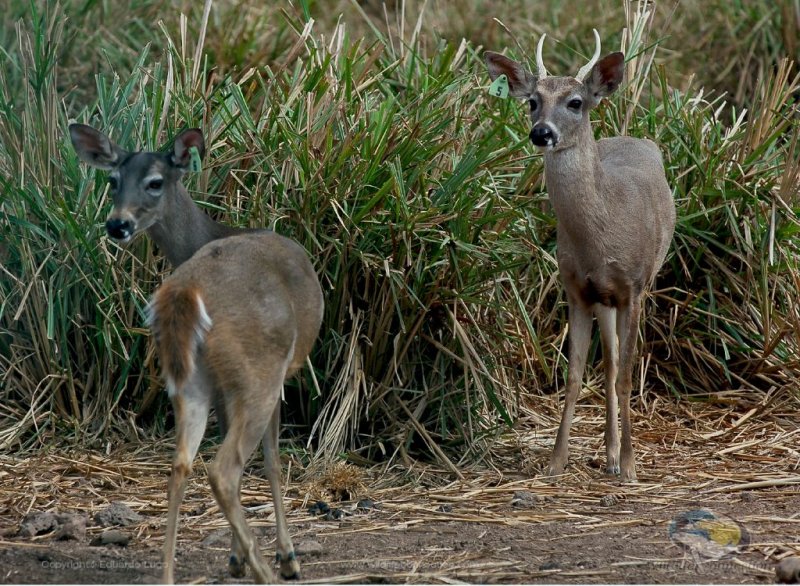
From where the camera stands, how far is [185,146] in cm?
542

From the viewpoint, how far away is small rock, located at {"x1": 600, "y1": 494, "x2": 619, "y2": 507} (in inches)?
230

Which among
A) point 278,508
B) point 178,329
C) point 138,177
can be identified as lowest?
point 278,508

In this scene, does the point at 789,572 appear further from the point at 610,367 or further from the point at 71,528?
the point at 71,528

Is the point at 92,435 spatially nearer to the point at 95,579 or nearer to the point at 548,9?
the point at 95,579

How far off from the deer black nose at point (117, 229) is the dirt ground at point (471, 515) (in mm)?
1195

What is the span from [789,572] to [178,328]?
7.45 ft

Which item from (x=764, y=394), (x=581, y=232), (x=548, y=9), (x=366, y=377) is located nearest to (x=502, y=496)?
(x=366, y=377)

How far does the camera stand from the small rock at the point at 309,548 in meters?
4.95

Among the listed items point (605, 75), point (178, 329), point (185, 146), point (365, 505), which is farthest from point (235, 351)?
point (605, 75)

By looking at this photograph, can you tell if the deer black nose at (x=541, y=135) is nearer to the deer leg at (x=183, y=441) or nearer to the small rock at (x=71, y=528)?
the deer leg at (x=183, y=441)

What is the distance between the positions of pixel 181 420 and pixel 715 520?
2.45 meters

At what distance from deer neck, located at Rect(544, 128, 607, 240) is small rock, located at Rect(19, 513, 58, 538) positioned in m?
2.80

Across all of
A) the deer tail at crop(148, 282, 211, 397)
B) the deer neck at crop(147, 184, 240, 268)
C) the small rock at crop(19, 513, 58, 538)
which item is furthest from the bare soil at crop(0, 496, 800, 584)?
the deer neck at crop(147, 184, 240, 268)

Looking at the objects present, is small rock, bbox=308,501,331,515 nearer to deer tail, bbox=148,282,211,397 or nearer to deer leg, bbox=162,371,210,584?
deer leg, bbox=162,371,210,584
